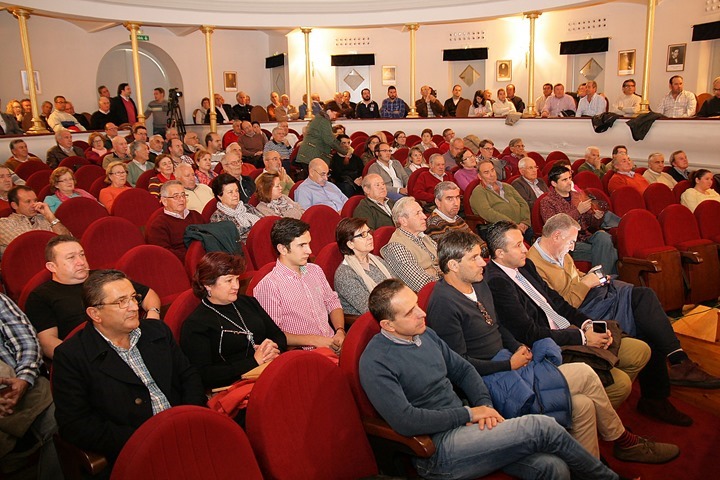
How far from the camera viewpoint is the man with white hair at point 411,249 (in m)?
3.71

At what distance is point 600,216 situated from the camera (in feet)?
17.0

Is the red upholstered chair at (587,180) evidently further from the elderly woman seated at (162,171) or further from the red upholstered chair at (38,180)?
the red upholstered chair at (38,180)

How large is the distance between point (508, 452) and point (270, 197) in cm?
324

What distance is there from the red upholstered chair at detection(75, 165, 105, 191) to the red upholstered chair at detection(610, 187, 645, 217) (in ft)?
17.5

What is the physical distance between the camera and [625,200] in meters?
5.71

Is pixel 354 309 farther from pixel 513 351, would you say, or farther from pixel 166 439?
pixel 166 439

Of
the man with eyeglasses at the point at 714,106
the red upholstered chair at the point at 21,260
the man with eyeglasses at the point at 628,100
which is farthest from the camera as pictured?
the man with eyeglasses at the point at 628,100

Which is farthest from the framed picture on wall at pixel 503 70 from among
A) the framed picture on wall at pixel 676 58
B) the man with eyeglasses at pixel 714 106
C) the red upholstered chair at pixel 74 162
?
the red upholstered chair at pixel 74 162

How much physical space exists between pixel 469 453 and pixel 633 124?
8235mm

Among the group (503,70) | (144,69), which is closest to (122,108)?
(144,69)

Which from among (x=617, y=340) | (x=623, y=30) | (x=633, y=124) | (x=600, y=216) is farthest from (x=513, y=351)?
(x=623, y=30)

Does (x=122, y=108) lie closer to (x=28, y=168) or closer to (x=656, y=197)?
(x=28, y=168)

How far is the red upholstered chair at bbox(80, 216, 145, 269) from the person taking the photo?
13.3 feet

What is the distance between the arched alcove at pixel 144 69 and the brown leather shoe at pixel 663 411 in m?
13.7
